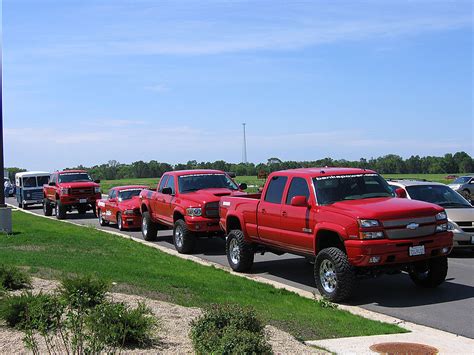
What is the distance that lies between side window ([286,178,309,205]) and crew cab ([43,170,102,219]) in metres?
19.9

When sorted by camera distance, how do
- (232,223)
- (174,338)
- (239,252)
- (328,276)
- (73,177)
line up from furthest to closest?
(73,177), (232,223), (239,252), (328,276), (174,338)

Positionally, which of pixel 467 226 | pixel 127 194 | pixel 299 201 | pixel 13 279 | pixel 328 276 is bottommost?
pixel 328 276

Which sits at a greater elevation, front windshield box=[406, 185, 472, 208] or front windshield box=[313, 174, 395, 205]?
front windshield box=[313, 174, 395, 205]

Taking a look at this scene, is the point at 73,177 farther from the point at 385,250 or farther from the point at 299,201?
the point at 385,250

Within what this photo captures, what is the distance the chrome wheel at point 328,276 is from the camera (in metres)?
10.1

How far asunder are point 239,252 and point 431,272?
3.87 metres

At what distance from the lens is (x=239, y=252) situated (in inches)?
512

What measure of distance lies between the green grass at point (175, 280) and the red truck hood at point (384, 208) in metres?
1.52

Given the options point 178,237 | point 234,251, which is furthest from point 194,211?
point 234,251

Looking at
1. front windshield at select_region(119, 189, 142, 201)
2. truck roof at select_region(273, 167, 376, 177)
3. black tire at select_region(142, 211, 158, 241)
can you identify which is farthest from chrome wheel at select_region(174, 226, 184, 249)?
front windshield at select_region(119, 189, 142, 201)

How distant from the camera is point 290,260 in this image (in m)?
14.9

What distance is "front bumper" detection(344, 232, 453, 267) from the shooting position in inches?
378

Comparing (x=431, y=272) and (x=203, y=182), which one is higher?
(x=203, y=182)

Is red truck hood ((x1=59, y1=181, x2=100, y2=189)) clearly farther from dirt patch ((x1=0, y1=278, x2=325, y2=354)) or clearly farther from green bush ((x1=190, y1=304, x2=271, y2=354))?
green bush ((x1=190, y1=304, x2=271, y2=354))
